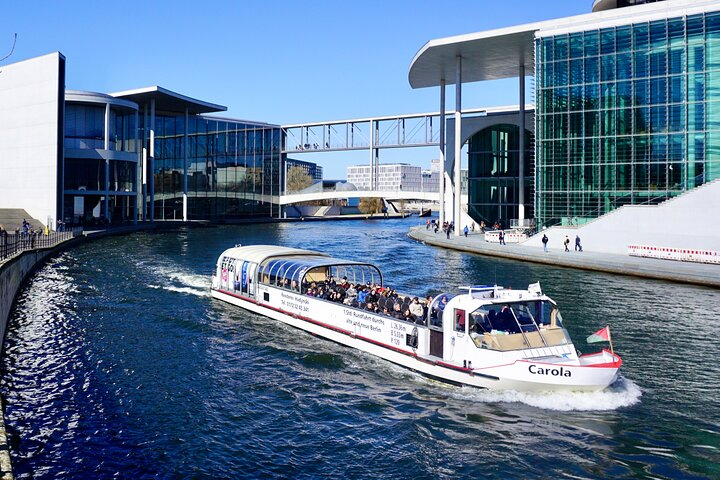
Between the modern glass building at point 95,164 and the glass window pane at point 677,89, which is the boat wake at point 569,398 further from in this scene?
the modern glass building at point 95,164

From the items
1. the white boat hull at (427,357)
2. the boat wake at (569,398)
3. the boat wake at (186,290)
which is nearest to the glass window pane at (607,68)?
the boat wake at (186,290)

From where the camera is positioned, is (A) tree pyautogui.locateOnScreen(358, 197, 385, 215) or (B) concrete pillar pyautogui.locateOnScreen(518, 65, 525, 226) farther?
(A) tree pyautogui.locateOnScreen(358, 197, 385, 215)

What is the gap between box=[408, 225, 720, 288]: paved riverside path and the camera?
3878cm

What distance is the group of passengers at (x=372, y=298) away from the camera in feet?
72.3

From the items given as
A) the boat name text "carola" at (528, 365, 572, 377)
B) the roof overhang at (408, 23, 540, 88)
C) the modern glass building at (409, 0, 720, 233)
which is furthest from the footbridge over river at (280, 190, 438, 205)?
the boat name text "carola" at (528, 365, 572, 377)

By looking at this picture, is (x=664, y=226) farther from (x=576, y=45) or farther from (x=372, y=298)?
(x=372, y=298)

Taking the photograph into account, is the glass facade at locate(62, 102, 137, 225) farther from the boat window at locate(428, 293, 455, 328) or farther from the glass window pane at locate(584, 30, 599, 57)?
the boat window at locate(428, 293, 455, 328)

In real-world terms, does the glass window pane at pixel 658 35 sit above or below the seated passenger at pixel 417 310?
above

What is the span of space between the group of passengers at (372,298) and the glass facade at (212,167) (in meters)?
85.2

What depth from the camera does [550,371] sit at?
17.7m

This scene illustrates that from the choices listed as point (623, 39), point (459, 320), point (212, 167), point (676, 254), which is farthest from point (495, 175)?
point (459, 320)

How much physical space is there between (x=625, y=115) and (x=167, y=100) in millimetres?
66086

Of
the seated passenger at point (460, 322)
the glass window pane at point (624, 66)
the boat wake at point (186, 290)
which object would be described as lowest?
the boat wake at point (186, 290)

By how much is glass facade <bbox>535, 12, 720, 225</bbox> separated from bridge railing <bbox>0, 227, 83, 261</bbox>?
39.2m
